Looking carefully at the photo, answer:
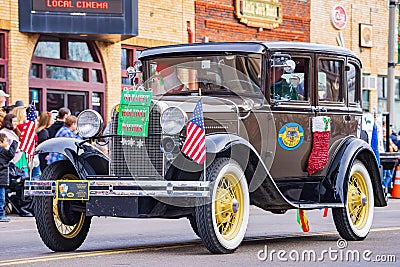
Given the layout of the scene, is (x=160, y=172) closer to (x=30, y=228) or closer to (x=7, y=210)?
(x=30, y=228)

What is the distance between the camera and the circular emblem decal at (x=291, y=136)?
1128 centimetres

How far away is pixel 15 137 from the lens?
53.6 feet

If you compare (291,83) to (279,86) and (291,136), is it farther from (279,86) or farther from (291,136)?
(291,136)

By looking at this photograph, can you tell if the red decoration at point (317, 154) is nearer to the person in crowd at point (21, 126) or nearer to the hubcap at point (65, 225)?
the hubcap at point (65, 225)

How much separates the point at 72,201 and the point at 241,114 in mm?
1983

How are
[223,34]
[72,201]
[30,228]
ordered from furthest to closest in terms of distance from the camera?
[223,34]
[30,228]
[72,201]

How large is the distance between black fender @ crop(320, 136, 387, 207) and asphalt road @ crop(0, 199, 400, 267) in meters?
0.54

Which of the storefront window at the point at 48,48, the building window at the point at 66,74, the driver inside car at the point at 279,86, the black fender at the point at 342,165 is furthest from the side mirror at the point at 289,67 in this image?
the storefront window at the point at 48,48

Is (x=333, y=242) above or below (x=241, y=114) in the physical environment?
below

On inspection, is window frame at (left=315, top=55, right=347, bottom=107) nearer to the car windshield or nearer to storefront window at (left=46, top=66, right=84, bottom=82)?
the car windshield

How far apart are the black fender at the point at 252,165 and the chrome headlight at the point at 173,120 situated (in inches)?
11.8

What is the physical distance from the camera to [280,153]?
1128cm

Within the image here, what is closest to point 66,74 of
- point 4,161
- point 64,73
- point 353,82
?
point 64,73

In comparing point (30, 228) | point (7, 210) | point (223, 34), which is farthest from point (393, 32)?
point (30, 228)
